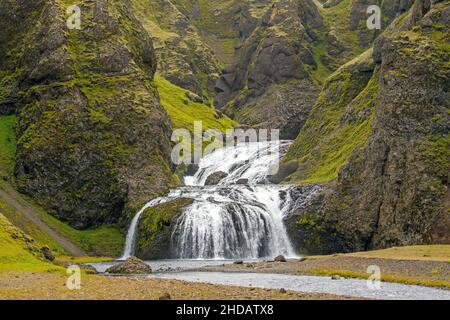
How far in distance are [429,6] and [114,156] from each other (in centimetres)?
7792

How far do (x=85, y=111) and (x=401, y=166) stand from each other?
8094cm

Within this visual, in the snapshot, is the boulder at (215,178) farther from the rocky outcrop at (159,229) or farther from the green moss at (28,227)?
the green moss at (28,227)

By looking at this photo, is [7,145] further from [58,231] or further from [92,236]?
[92,236]

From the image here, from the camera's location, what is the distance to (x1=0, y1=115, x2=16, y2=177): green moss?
145113 mm

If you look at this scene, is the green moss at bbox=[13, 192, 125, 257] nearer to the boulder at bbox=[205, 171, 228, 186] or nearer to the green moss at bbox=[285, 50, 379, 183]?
the green moss at bbox=[285, 50, 379, 183]

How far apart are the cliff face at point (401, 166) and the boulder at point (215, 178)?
2423 inches

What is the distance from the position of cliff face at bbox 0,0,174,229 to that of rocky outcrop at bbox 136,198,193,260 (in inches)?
442

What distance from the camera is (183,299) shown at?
43.9m

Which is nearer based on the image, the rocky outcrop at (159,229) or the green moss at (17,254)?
the green moss at (17,254)

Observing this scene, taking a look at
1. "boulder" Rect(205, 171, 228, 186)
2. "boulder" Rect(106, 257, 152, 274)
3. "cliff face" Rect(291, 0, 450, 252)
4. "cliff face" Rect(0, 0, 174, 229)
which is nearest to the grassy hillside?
"cliff face" Rect(0, 0, 174, 229)

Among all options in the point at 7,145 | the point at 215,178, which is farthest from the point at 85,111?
the point at 215,178

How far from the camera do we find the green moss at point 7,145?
145 meters

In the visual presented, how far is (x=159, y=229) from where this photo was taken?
12175cm

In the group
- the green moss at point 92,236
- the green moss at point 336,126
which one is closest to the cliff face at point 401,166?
the green moss at point 336,126
